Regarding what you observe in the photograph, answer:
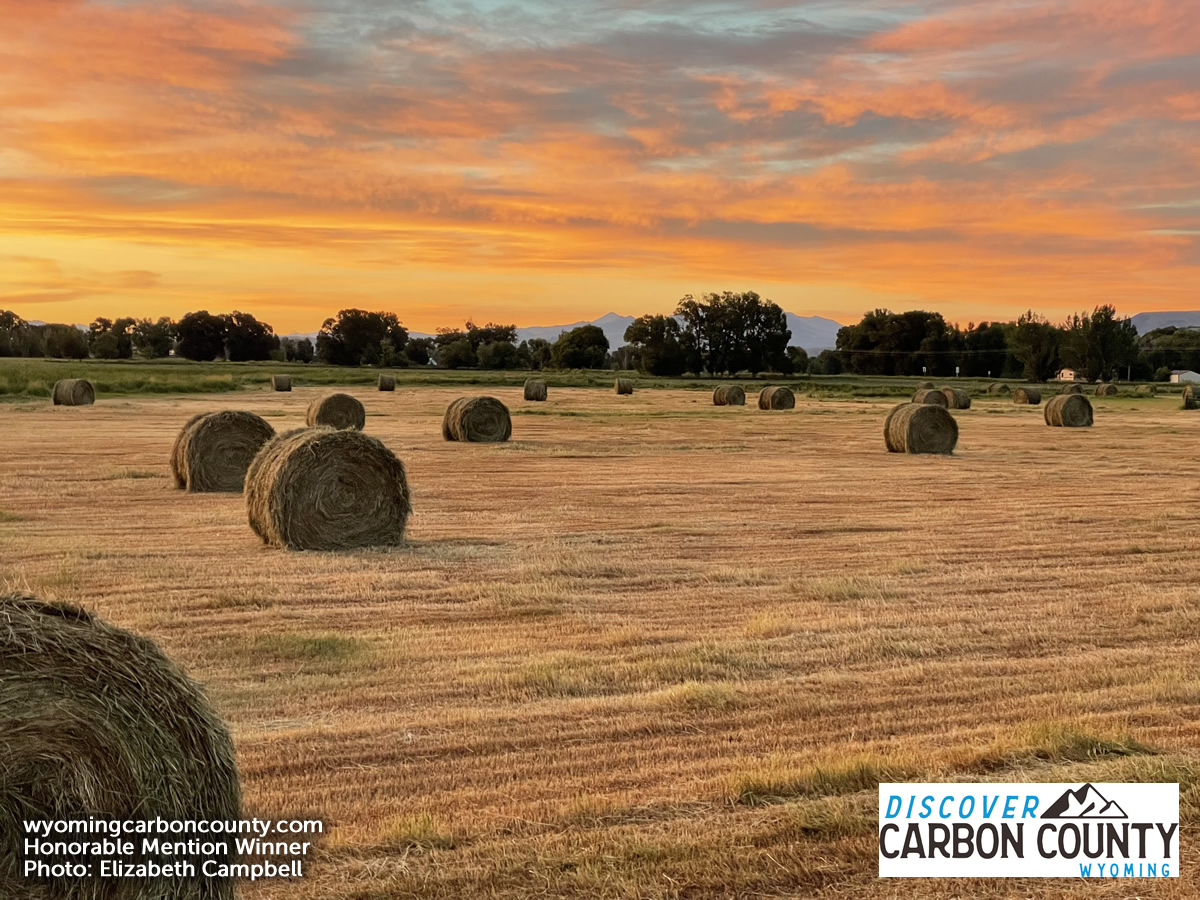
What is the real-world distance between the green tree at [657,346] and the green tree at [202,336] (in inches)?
2042

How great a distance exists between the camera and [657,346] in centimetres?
11244

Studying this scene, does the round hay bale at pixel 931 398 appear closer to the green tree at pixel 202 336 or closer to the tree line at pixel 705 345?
the tree line at pixel 705 345

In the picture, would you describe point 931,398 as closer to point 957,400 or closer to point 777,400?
point 957,400

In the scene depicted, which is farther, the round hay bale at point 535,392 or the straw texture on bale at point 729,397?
the round hay bale at point 535,392

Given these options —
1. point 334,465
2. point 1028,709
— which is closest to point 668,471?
point 334,465

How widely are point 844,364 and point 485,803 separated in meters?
132

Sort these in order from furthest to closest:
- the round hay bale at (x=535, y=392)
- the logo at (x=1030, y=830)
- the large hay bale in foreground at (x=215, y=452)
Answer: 1. the round hay bale at (x=535, y=392)
2. the large hay bale in foreground at (x=215, y=452)
3. the logo at (x=1030, y=830)

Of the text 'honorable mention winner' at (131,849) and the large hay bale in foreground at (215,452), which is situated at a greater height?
the large hay bale in foreground at (215,452)

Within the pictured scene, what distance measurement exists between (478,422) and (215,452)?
11080 millimetres

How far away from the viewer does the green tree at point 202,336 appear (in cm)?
13938

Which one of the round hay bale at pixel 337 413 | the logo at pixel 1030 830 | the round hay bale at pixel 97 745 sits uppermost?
the round hay bale at pixel 337 413

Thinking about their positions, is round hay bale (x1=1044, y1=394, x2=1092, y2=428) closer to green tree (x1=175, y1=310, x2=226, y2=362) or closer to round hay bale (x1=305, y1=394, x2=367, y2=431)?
round hay bale (x1=305, y1=394, x2=367, y2=431)

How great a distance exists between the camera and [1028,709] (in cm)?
845

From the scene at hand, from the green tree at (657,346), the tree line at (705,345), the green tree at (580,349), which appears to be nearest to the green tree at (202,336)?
the tree line at (705,345)
